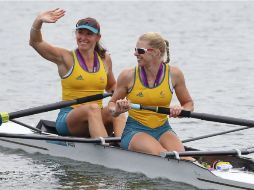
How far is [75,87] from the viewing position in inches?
567

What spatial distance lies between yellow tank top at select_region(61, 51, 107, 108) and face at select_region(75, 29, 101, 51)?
0.22m

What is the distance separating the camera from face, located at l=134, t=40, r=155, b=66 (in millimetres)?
12688

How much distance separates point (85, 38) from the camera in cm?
1420

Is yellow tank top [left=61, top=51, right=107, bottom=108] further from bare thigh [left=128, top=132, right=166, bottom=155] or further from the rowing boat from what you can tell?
bare thigh [left=128, top=132, right=166, bottom=155]

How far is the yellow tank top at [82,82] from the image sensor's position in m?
14.3

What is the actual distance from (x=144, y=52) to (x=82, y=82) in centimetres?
187

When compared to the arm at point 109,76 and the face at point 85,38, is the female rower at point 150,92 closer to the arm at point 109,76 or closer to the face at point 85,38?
the face at point 85,38

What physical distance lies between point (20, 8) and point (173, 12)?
7677mm

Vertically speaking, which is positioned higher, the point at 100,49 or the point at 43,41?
the point at 43,41

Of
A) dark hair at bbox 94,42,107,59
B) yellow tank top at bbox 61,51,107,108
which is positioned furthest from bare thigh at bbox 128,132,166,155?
dark hair at bbox 94,42,107,59

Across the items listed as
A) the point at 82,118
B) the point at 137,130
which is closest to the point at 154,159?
the point at 137,130

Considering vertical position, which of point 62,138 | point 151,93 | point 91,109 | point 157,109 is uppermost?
point 151,93

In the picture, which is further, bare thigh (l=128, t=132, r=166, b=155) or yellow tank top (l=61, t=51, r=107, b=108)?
yellow tank top (l=61, t=51, r=107, b=108)

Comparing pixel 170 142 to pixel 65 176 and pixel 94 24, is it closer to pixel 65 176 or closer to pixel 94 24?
pixel 65 176
